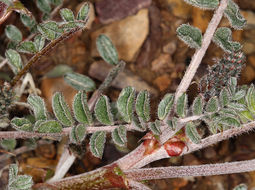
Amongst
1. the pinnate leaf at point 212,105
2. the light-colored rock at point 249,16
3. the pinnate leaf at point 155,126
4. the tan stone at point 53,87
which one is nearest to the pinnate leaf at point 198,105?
the pinnate leaf at point 212,105

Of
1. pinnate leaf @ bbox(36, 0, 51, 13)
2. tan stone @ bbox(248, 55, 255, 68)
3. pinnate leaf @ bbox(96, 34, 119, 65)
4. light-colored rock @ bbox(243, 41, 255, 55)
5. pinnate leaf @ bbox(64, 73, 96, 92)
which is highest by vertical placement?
pinnate leaf @ bbox(36, 0, 51, 13)

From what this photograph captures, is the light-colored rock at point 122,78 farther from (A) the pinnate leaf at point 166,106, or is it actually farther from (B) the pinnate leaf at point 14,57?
(A) the pinnate leaf at point 166,106

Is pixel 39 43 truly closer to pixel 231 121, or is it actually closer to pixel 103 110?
pixel 103 110

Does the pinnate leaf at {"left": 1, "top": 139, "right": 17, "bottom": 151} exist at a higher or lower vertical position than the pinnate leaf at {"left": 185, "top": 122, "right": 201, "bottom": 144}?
lower

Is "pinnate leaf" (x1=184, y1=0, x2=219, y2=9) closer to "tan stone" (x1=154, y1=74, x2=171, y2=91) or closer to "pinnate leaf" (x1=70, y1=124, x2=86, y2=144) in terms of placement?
"pinnate leaf" (x1=70, y1=124, x2=86, y2=144)

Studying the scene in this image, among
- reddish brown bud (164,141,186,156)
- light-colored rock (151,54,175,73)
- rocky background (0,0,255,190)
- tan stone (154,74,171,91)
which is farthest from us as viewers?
light-colored rock (151,54,175,73)

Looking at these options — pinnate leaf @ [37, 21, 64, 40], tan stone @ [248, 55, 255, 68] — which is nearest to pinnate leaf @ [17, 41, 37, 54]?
pinnate leaf @ [37, 21, 64, 40]
